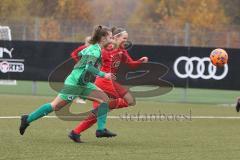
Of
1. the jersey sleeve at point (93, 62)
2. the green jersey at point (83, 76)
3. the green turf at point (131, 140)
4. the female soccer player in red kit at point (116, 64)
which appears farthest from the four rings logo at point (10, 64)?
the jersey sleeve at point (93, 62)

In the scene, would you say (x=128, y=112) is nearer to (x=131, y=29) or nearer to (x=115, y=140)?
(x=115, y=140)

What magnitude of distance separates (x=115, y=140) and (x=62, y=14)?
2939 cm

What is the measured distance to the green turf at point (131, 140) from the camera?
10266mm

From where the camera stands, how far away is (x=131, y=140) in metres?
12.2

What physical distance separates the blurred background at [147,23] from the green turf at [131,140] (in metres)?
8.01

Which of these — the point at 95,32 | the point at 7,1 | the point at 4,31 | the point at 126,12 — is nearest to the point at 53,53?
the point at 4,31

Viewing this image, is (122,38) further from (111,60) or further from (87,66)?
(87,66)

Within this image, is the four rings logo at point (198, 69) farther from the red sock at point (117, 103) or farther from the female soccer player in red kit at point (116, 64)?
the red sock at point (117, 103)

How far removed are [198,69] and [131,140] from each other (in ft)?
30.9

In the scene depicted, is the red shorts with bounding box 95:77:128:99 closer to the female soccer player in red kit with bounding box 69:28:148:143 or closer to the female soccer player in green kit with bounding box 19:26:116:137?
the female soccer player in red kit with bounding box 69:28:148:143

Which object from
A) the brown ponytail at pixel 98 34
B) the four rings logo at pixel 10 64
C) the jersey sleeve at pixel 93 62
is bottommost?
the four rings logo at pixel 10 64

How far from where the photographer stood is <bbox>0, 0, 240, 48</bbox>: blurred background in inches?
1005

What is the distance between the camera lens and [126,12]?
10400 cm

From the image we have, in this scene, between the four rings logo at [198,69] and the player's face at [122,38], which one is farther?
the four rings logo at [198,69]
